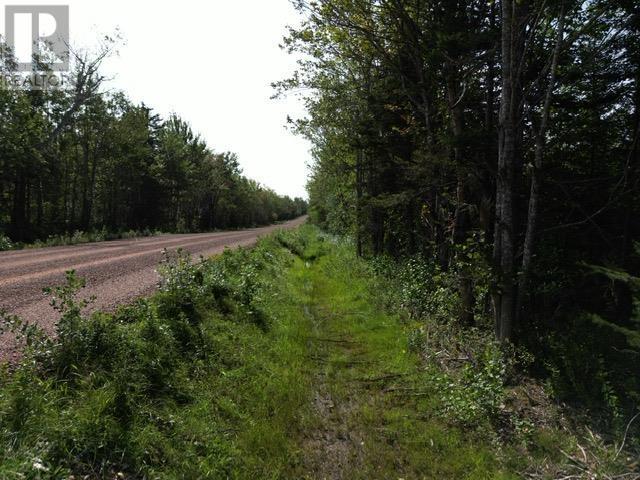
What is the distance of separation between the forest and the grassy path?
148cm

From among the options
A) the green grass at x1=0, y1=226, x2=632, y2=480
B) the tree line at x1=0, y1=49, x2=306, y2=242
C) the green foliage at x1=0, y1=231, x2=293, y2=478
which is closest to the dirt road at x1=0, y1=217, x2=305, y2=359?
the green foliage at x1=0, y1=231, x2=293, y2=478

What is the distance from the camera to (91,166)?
36.3 meters

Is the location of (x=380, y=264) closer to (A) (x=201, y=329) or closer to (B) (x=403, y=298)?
(B) (x=403, y=298)

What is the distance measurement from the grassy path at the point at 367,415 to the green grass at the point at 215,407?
0.07ft

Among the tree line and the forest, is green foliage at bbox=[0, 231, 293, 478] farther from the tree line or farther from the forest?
the tree line

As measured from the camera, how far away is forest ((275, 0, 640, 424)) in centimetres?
550

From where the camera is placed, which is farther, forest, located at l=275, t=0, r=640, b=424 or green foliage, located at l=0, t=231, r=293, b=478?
forest, located at l=275, t=0, r=640, b=424

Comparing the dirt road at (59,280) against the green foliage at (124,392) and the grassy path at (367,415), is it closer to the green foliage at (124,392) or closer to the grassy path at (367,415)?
the green foliage at (124,392)

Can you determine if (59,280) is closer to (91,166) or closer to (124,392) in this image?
(124,392)

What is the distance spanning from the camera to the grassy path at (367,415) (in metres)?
4.23

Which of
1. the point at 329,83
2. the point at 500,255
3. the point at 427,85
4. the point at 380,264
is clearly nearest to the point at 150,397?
the point at 500,255

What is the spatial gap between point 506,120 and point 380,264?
8066 mm

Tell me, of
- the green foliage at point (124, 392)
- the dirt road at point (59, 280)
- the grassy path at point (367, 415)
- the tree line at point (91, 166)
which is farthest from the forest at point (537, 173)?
the tree line at point (91, 166)

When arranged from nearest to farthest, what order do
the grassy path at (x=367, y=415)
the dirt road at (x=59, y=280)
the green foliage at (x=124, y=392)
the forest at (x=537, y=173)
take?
the green foliage at (x=124, y=392)
the grassy path at (x=367, y=415)
the forest at (x=537, y=173)
the dirt road at (x=59, y=280)
